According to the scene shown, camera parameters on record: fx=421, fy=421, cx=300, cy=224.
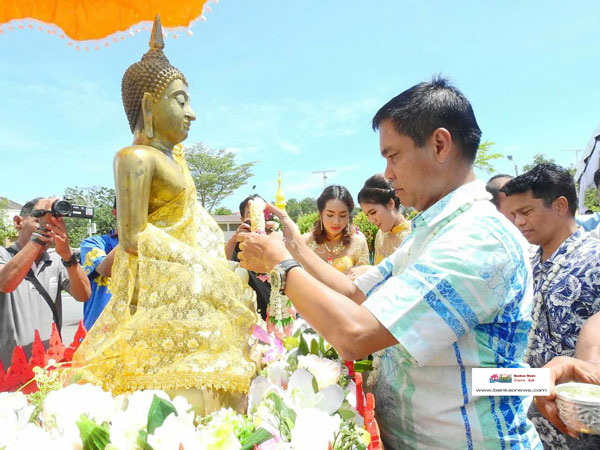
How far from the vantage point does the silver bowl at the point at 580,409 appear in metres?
1.06

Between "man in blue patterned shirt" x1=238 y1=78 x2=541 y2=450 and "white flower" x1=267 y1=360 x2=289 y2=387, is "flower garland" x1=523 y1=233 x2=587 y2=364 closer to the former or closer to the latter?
"man in blue patterned shirt" x1=238 y1=78 x2=541 y2=450

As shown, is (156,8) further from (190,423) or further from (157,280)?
(190,423)

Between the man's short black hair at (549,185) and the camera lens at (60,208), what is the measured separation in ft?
8.76

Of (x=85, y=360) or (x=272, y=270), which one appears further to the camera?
(x=85, y=360)

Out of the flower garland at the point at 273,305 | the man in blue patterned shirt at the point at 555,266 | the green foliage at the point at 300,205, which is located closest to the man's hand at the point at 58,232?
the flower garland at the point at 273,305

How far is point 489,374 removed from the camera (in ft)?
3.23

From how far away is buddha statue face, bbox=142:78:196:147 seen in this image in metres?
1.83

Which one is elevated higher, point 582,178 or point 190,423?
point 582,178

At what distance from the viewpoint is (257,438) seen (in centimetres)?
111

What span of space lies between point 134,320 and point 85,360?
25cm

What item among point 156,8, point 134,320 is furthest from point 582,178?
point 134,320

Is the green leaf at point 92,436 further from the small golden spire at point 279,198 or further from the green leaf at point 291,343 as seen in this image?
the small golden spire at point 279,198

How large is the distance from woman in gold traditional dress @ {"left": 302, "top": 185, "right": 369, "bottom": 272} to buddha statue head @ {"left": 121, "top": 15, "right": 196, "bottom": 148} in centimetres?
249

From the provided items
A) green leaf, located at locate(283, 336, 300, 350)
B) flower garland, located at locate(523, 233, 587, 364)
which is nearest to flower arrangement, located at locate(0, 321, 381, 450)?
green leaf, located at locate(283, 336, 300, 350)
